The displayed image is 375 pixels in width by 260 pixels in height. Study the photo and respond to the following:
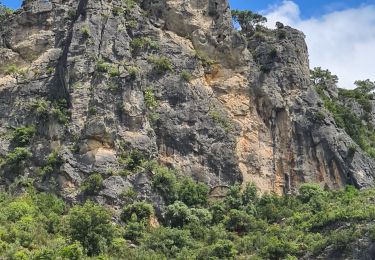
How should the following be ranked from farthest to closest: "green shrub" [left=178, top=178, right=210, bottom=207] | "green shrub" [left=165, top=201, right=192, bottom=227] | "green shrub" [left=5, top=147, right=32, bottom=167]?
Result: "green shrub" [left=5, top=147, right=32, bottom=167] < "green shrub" [left=178, top=178, right=210, bottom=207] < "green shrub" [left=165, top=201, right=192, bottom=227]

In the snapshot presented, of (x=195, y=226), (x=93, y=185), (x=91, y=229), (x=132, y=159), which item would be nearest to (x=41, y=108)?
(x=132, y=159)

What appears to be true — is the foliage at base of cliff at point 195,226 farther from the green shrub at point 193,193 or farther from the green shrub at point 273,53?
the green shrub at point 273,53

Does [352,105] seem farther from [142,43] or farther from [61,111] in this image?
[61,111]

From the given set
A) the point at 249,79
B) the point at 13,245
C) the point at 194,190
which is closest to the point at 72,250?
the point at 13,245

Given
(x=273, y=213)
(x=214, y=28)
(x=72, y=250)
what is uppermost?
(x=214, y=28)

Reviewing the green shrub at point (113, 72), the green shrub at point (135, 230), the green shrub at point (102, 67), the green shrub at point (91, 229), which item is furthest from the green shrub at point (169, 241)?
the green shrub at point (102, 67)

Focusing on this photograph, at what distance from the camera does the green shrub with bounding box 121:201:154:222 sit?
4438 centimetres

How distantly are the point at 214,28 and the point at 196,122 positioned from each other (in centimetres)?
969

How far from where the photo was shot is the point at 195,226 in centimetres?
4447

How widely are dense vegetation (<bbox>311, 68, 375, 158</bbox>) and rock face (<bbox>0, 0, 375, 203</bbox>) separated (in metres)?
5.17

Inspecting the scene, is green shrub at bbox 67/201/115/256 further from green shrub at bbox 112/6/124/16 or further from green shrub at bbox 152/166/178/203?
green shrub at bbox 112/6/124/16

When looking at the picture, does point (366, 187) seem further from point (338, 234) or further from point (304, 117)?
point (338, 234)

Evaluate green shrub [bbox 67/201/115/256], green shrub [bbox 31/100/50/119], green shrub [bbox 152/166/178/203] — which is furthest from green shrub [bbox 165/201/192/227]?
green shrub [bbox 31/100/50/119]

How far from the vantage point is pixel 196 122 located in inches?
2066
